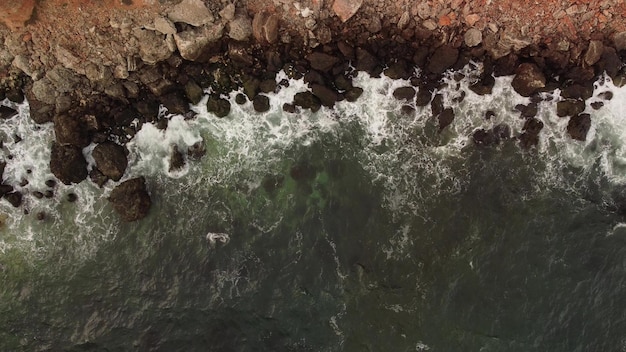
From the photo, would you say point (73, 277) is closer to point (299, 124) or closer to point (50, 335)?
point (50, 335)

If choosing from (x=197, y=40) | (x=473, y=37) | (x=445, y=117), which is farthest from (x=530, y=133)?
(x=197, y=40)

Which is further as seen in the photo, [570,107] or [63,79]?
[570,107]

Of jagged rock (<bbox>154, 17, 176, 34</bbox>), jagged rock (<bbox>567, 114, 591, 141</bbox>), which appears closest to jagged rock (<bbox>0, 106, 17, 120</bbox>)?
jagged rock (<bbox>154, 17, 176, 34</bbox>)

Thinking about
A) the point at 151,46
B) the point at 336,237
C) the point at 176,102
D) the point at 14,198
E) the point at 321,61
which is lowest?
the point at 14,198

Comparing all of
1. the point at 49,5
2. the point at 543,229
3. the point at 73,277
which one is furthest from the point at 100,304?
the point at 543,229

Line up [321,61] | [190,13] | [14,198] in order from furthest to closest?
[14,198] → [321,61] → [190,13]

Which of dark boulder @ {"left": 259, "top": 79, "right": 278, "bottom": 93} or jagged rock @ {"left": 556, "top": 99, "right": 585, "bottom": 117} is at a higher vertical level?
jagged rock @ {"left": 556, "top": 99, "right": 585, "bottom": 117}

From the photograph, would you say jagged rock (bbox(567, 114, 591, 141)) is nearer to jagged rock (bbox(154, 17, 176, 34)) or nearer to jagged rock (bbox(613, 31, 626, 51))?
jagged rock (bbox(613, 31, 626, 51))

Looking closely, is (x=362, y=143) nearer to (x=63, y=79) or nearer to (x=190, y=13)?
(x=190, y=13)
